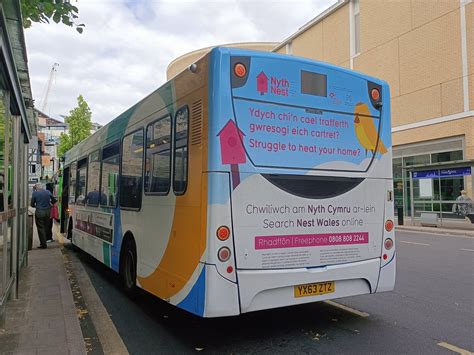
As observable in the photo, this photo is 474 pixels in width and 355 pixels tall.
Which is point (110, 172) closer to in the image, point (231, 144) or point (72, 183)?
point (231, 144)

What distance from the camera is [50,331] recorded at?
197 inches

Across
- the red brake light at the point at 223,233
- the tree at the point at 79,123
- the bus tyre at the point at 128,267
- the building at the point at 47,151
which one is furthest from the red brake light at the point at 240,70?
the tree at the point at 79,123

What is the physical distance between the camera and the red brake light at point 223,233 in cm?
436

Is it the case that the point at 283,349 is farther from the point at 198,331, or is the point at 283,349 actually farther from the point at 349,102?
the point at 349,102

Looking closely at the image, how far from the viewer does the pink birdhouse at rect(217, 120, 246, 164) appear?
4.43 meters

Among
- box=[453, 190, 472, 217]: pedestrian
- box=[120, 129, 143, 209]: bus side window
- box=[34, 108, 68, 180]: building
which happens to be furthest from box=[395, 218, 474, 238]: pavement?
box=[34, 108, 68, 180]: building

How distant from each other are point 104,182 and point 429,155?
20569 mm

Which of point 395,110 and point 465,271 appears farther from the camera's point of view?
point 395,110

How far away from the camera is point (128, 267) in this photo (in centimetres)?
700

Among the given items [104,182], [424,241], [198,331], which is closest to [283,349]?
[198,331]

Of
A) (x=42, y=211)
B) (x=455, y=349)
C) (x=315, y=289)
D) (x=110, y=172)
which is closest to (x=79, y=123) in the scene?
(x=42, y=211)

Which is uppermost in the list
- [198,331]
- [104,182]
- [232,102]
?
[232,102]

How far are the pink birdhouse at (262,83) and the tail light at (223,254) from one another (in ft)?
5.46

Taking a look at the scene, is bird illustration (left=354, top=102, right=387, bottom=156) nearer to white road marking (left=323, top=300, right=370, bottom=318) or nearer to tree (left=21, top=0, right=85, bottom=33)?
white road marking (left=323, top=300, right=370, bottom=318)
